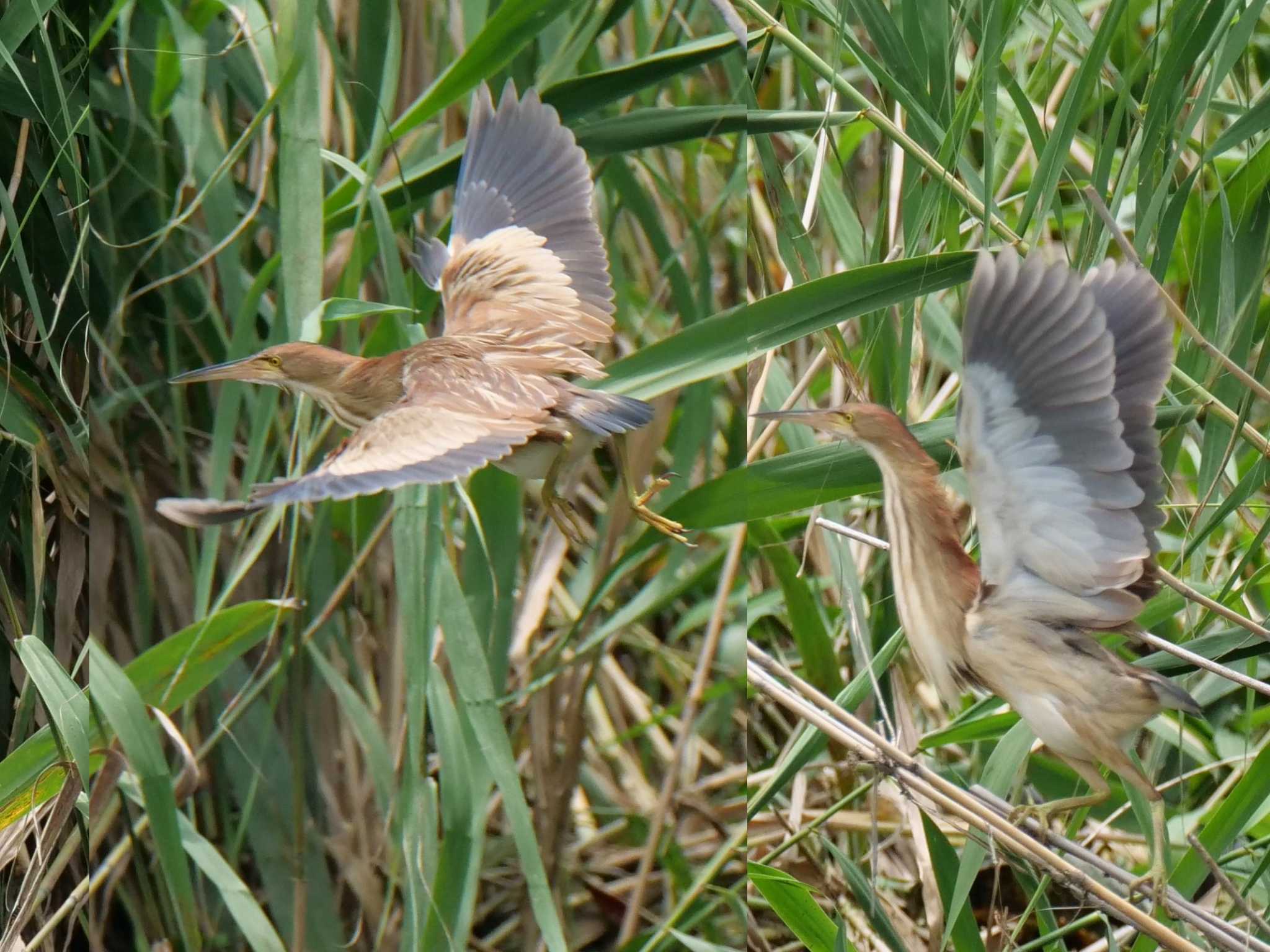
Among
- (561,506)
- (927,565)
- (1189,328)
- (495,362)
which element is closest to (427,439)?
(495,362)

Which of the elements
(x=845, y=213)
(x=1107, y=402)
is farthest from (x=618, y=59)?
Answer: (x=1107, y=402)

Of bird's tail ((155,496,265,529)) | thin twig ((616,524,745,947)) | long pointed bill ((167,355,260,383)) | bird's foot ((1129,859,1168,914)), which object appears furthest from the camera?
thin twig ((616,524,745,947))

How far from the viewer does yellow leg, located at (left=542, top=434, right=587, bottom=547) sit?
82cm

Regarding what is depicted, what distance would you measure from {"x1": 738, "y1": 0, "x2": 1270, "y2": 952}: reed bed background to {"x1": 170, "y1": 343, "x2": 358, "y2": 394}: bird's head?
29cm

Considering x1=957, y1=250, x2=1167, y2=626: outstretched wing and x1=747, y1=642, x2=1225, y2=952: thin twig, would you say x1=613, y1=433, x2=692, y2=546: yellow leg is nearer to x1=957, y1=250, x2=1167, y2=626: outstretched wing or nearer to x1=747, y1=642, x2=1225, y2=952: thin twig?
x1=747, y1=642, x2=1225, y2=952: thin twig

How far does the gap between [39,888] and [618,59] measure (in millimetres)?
777

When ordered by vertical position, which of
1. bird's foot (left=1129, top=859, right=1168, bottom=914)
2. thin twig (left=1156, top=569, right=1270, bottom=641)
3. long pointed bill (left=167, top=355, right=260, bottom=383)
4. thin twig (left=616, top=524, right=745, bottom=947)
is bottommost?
thin twig (left=616, top=524, right=745, bottom=947)

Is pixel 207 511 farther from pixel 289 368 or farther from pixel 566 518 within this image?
pixel 566 518

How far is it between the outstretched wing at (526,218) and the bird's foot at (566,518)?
0.38ft

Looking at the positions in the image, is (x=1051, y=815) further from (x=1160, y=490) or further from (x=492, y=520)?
(x=492, y=520)

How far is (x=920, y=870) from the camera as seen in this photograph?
870 millimetres

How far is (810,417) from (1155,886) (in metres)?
0.35

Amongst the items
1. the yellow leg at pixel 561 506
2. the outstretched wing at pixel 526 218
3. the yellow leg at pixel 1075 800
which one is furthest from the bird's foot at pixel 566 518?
the yellow leg at pixel 1075 800

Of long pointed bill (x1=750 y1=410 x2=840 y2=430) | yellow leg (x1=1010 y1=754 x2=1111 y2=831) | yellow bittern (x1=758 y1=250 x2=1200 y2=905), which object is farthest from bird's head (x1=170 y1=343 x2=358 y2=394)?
yellow leg (x1=1010 y1=754 x2=1111 y2=831)
